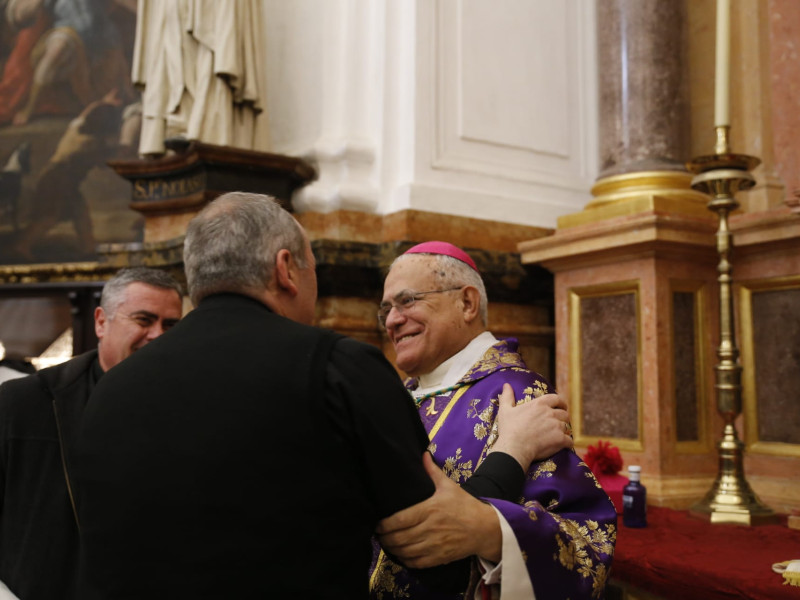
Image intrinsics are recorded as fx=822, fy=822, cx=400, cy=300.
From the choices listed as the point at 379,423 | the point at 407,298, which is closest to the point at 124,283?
the point at 407,298

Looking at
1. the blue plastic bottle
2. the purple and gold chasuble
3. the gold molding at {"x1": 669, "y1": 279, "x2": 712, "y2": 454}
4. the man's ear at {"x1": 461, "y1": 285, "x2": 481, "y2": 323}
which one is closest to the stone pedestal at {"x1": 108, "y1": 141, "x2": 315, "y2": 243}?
the gold molding at {"x1": 669, "y1": 279, "x2": 712, "y2": 454}

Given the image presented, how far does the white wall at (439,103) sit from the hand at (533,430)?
2570 millimetres

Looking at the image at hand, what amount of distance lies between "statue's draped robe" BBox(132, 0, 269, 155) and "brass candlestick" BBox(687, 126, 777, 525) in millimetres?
2634

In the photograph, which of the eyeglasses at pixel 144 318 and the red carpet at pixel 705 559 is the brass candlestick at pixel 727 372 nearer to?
the red carpet at pixel 705 559

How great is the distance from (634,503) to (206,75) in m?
3.31

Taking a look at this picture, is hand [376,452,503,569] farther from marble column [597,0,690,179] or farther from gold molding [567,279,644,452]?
marble column [597,0,690,179]

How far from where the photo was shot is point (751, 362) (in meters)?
3.63

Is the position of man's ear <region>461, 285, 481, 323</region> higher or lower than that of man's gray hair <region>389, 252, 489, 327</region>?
lower

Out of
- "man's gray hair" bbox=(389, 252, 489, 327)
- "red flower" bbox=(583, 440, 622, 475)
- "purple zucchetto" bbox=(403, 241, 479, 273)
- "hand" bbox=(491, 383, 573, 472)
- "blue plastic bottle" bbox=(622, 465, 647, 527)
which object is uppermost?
"purple zucchetto" bbox=(403, 241, 479, 273)

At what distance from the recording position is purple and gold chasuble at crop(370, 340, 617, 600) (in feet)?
5.63

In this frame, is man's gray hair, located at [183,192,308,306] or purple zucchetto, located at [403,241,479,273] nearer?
man's gray hair, located at [183,192,308,306]

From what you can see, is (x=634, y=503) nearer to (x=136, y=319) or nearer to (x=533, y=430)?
(x=533, y=430)

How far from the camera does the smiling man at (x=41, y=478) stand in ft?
7.25

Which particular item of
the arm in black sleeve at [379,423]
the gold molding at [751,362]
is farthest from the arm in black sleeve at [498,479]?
the gold molding at [751,362]
